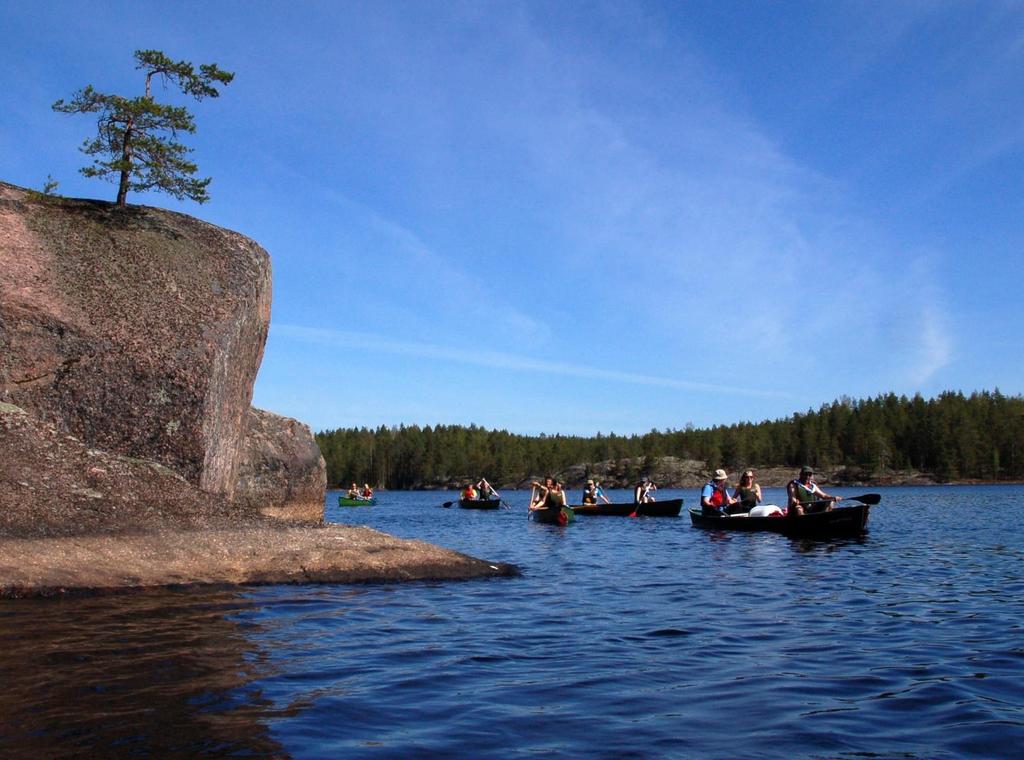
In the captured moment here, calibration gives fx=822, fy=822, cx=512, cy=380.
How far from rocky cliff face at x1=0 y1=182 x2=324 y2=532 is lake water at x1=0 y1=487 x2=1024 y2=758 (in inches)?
171

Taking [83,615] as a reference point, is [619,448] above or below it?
above

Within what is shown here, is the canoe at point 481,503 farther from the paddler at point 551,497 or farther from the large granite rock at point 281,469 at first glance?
the large granite rock at point 281,469

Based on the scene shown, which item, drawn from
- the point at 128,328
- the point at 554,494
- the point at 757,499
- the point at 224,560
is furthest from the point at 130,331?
the point at 554,494

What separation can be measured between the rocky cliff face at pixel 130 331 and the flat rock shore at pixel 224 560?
3.93ft

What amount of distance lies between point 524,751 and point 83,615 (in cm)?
591

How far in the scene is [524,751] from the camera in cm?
484

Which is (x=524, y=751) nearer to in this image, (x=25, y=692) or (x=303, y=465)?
(x=25, y=692)

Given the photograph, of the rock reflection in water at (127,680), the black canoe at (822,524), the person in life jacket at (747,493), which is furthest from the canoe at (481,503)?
the rock reflection in water at (127,680)

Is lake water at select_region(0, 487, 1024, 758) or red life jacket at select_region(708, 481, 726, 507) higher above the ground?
red life jacket at select_region(708, 481, 726, 507)

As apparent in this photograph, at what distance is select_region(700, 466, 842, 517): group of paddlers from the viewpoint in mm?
22388

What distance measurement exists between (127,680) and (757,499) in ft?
77.5

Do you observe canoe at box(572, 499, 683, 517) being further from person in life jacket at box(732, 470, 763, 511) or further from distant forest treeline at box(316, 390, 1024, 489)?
distant forest treeline at box(316, 390, 1024, 489)

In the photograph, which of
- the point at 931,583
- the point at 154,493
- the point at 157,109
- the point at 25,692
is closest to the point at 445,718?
the point at 25,692

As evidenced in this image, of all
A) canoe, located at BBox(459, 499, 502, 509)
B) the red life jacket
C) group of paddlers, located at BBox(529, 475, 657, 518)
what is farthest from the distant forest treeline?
the red life jacket
